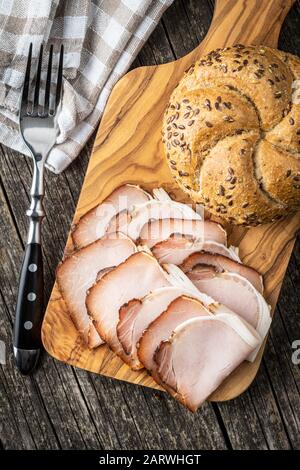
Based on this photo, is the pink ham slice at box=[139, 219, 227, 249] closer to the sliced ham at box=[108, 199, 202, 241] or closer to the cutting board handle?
the sliced ham at box=[108, 199, 202, 241]

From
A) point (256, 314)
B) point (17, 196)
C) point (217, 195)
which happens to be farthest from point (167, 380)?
point (17, 196)

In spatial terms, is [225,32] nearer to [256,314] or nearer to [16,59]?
[16,59]

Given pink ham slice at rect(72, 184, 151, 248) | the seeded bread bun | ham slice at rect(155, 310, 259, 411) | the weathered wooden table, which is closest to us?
the seeded bread bun

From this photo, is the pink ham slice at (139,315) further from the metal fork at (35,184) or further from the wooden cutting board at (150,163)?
the metal fork at (35,184)

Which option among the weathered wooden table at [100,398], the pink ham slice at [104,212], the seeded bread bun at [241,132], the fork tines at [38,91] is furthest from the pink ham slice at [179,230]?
the fork tines at [38,91]

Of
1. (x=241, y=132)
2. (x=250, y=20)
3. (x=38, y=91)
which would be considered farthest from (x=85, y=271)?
(x=250, y=20)

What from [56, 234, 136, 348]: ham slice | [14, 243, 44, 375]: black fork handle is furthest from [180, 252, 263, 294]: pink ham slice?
[14, 243, 44, 375]: black fork handle
